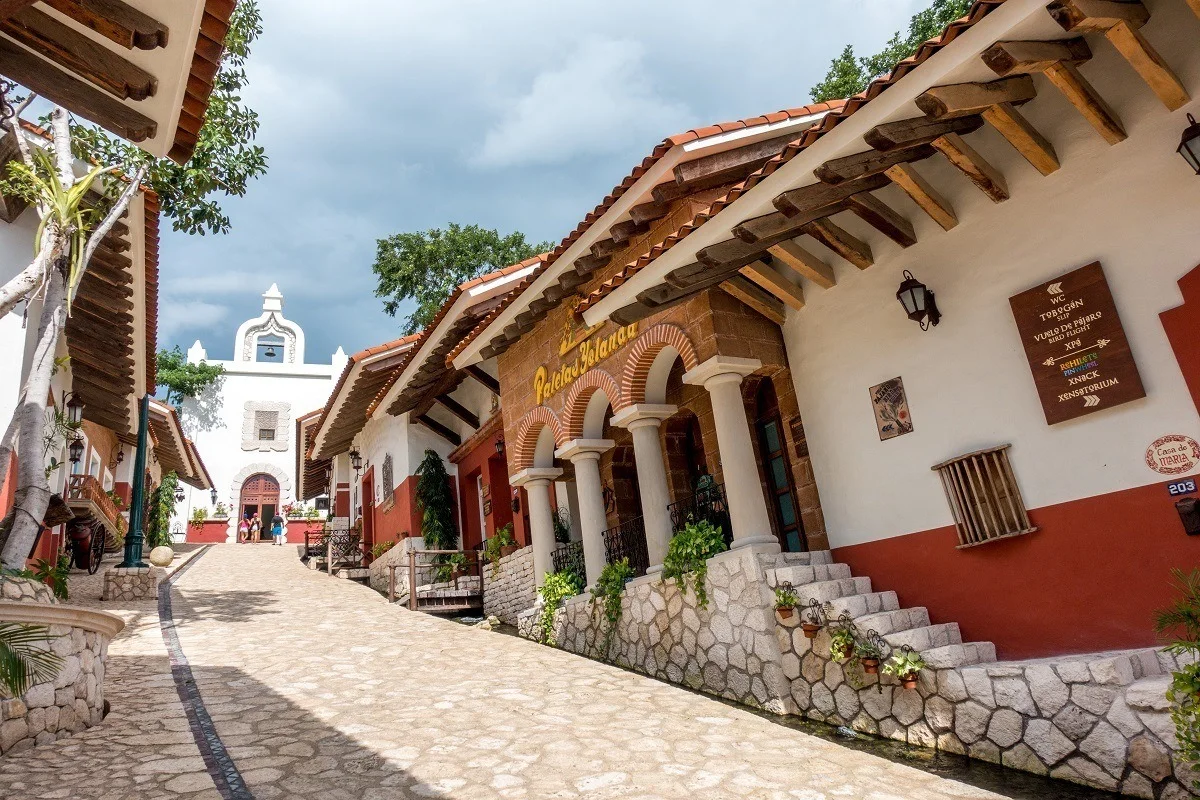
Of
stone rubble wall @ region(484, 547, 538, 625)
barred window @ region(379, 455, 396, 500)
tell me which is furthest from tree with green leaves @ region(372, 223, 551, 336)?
stone rubble wall @ region(484, 547, 538, 625)

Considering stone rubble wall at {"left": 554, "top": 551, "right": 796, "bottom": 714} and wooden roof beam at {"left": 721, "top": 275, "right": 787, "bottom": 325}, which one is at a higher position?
wooden roof beam at {"left": 721, "top": 275, "right": 787, "bottom": 325}

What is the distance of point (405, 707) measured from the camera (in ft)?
21.2

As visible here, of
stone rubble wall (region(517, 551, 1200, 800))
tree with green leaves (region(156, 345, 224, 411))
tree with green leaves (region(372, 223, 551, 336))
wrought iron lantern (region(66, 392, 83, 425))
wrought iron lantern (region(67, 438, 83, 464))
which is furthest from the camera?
tree with green leaves (region(156, 345, 224, 411))

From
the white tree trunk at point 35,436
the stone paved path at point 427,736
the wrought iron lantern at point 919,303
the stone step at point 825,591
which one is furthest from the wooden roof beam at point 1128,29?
the white tree trunk at point 35,436

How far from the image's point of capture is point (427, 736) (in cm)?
562

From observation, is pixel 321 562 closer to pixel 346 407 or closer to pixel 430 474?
pixel 346 407

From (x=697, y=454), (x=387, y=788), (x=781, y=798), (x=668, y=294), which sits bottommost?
(x=781, y=798)

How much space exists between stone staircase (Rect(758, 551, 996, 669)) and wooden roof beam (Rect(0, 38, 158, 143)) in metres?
5.54

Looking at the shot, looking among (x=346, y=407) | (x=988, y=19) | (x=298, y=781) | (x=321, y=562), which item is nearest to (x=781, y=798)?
(x=298, y=781)

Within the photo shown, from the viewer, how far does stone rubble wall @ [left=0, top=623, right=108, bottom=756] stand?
4.88m

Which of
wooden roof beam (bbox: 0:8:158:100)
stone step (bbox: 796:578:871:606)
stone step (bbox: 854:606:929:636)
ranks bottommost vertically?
stone step (bbox: 854:606:929:636)

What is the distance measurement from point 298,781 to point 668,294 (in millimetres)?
4711

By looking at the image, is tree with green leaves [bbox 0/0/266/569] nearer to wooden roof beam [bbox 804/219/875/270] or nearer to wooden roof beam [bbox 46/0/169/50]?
wooden roof beam [bbox 46/0/169/50]

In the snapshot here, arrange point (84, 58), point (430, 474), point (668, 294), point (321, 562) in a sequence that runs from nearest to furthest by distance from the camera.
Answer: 1. point (84, 58)
2. point (668, 294)
3. point (430, 474)
4. point (321, 562)
